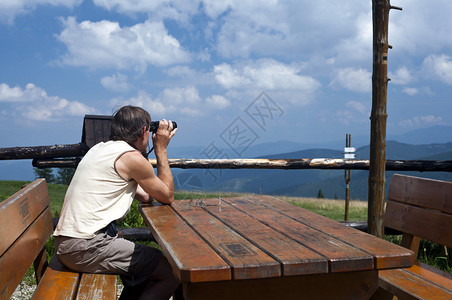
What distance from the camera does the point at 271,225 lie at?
96.6 inches

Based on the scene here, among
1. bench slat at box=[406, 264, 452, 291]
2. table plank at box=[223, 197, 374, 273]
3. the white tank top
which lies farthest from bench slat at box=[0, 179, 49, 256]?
bench slat at box=[406, 264, 452, 291]

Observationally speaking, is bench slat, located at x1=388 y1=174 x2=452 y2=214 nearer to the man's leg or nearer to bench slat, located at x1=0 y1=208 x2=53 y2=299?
the man's leg

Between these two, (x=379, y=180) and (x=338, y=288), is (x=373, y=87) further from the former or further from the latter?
(x=338, y=288)

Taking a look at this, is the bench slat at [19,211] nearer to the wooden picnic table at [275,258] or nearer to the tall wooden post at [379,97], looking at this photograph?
the wooden picnic table at [275,258]

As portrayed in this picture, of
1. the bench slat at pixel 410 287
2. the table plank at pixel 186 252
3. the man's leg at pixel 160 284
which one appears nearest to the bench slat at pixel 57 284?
the man's leg at pixel 160 284

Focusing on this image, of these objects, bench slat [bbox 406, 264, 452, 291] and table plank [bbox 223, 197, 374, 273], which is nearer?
table plank [bbox 223, 197, 374, 273]

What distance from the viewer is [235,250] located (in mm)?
1945

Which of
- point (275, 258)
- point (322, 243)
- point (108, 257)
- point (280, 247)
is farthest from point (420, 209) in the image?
point (108, 257)

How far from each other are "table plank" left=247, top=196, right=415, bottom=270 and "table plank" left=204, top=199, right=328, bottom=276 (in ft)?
0.87

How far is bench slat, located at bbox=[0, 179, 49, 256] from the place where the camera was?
7.01ft

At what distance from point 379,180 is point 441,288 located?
1.81m

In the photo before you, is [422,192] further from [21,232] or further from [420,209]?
[21,232]

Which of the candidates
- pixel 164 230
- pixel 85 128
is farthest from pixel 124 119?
pixel 85 128

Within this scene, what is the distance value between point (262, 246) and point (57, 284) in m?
1.27
